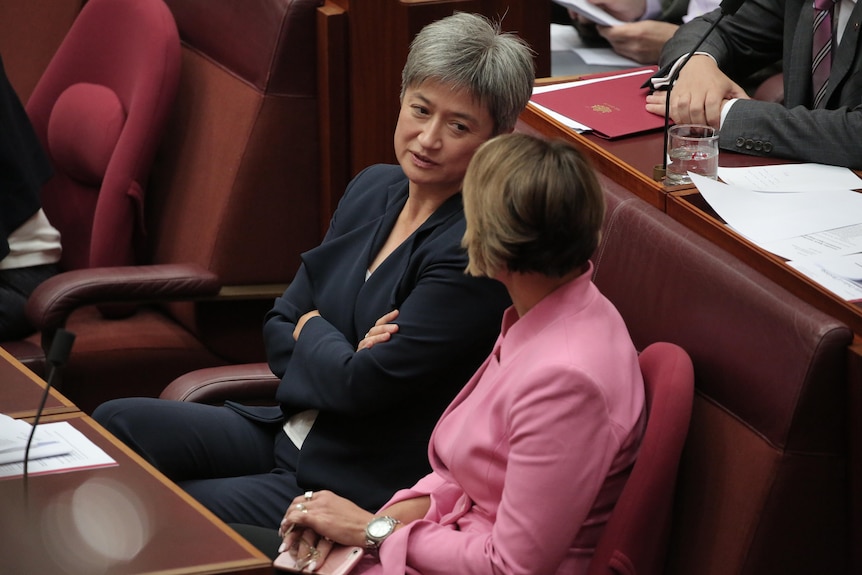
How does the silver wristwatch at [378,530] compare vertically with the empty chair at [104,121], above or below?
below

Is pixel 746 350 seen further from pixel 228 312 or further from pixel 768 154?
pixel 228 312

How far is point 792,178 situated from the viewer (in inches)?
76.1

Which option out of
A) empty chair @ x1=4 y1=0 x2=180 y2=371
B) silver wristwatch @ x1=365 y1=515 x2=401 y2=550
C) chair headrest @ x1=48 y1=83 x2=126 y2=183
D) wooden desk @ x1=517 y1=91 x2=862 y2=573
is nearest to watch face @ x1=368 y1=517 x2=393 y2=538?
silver wristwatch @ x1=365 y1=515 x2=401 y2=550

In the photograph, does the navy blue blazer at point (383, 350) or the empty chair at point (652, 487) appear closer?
the empty chair at point (652, 487)

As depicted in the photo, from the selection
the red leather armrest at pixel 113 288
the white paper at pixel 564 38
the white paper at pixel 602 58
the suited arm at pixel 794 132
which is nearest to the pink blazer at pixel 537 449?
the suited arm at pixel 794 132

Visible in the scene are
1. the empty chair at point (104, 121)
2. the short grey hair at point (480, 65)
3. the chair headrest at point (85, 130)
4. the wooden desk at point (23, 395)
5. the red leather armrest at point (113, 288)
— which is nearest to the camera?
the wooden desk at point (23, 395)

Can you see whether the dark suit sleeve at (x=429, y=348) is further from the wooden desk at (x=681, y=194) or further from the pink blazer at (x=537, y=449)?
the wooden desk at (x=681, y=194)

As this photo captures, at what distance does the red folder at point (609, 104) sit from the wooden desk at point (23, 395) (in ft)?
3.24

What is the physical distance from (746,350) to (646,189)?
1.45 feet

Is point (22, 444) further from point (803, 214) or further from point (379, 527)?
point (803, 214)

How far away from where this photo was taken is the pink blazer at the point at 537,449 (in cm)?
147

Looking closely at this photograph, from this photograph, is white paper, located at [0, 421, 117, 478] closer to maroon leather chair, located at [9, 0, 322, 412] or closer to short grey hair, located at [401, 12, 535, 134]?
short grey hair, located at [401, 12, 535, 134]

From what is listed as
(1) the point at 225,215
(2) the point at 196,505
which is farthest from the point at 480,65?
(1) the point at 225,215

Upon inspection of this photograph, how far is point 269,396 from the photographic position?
227cm
